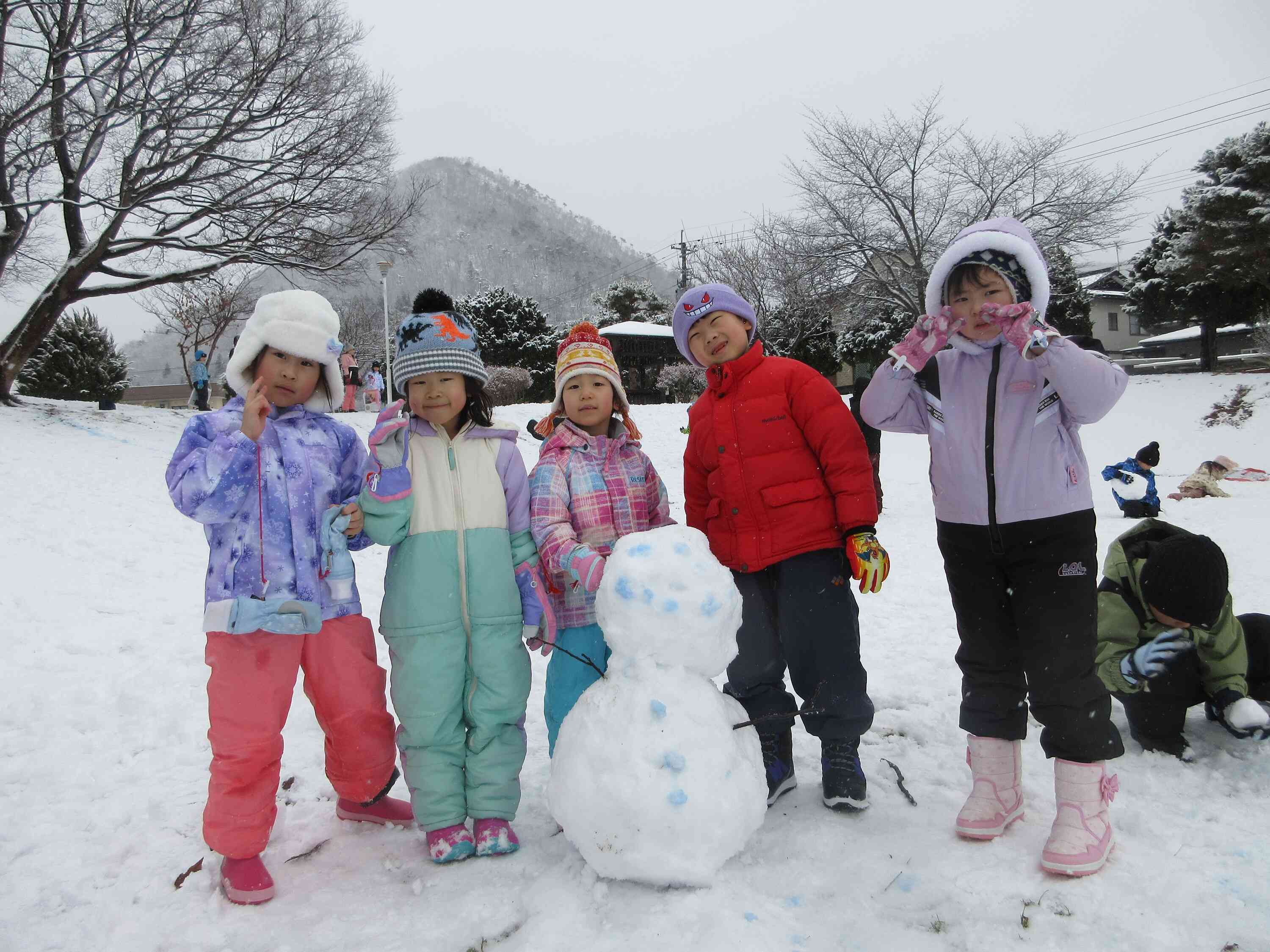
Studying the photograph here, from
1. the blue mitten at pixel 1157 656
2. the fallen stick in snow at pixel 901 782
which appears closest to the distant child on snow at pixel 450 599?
the fallen stick in snow at pixel 901 782

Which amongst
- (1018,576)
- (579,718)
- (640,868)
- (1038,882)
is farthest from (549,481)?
(1038,882)

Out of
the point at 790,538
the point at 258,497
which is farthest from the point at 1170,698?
the point at 258,497

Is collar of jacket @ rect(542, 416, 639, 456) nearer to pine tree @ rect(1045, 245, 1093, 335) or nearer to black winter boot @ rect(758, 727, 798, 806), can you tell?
black winter boot @ rect(758, 727, 798, 806)

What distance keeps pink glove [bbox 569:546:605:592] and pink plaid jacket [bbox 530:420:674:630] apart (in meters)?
0.08

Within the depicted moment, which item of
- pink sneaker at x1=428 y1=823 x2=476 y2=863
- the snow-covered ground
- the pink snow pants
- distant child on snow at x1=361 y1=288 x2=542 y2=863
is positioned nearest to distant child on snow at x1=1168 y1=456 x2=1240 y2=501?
the snow-covered ground

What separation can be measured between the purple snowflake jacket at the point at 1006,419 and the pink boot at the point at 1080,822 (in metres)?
0.70

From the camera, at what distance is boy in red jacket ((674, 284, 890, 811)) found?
245 cm

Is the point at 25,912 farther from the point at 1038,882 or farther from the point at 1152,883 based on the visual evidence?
the point at 1152,883

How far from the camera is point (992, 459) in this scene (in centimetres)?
223

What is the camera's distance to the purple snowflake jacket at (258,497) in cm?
216

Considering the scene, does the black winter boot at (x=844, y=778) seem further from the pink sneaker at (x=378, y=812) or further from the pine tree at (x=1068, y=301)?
the pine tree at (x=1068, y=301)

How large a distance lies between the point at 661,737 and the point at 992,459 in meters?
1.23

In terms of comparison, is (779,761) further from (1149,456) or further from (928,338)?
(1149,456)

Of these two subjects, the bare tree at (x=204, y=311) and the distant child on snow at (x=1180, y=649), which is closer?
the distant child on snow at (x=1180, y=649)
